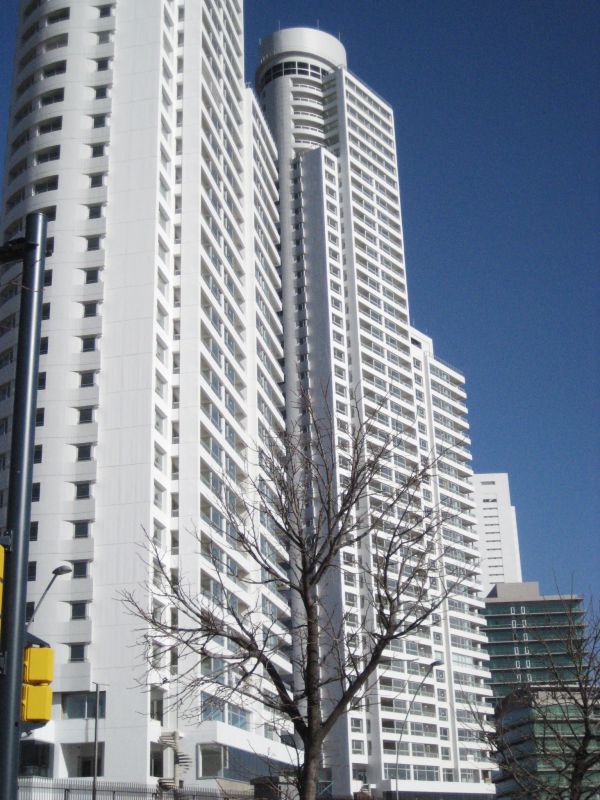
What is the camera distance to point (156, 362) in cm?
6912

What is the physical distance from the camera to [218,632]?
1392cm

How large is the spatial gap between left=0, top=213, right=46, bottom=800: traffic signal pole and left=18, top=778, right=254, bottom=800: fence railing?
44.1 metres

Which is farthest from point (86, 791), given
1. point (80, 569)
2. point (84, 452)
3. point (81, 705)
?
point (84, 452)

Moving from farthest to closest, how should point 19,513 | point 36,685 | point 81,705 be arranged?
point 81,705
point 19,513
point 36,685

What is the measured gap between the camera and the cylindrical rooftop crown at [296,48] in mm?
140500

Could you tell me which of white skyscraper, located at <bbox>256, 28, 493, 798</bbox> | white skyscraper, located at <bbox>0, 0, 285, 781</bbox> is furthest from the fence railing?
white skyscraper, located at <bbox>256, 28, 493, 798</bbox>

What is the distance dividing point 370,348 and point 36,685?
117584 mm

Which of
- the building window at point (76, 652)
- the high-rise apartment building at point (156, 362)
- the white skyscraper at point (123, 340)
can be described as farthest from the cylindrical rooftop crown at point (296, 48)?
the building window at point (76, 652)

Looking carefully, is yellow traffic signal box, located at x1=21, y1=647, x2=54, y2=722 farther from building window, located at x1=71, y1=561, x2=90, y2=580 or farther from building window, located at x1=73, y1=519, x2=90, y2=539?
building window, located at x1=73, y1=519, x2=90, y2=539

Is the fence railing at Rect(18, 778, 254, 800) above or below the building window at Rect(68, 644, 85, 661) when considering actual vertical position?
below

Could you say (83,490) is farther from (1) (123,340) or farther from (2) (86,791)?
(2) (86,791)

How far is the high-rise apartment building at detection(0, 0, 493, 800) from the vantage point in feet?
200

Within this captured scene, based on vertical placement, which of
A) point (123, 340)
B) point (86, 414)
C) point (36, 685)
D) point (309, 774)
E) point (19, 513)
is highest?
point (123, 340)

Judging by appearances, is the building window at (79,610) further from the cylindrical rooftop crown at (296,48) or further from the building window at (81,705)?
the cylindrical rooftop crown at (296,48)
